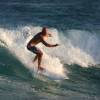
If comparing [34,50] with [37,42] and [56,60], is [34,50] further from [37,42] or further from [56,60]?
[56,60]

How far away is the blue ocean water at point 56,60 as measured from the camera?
18.0 m

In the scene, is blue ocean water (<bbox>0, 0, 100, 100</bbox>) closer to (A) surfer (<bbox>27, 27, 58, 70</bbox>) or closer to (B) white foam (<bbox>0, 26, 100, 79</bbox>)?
(B) white foam (<bbox>0, 26, 100, 79</bbox>)

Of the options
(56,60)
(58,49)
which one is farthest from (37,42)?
(58,49)

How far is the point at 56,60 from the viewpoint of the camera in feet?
67.2

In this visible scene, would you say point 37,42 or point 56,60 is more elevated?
point 37,42

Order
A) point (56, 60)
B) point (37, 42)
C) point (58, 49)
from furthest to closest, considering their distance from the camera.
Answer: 1. point (58, 49)
2. point (56, 60)
3. point (37, 42)

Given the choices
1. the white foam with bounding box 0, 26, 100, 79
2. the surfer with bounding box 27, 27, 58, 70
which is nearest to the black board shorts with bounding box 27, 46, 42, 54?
the surfer with bounding box 27, 27, 58, 70

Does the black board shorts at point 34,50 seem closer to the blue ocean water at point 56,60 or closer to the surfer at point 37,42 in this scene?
the surfer at point 37,42

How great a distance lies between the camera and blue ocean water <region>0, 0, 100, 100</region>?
18.0m

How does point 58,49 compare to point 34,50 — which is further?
point 58,49

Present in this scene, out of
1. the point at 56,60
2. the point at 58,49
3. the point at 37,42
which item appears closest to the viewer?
the point at 37,42

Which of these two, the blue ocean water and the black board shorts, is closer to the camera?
the blue ocean water

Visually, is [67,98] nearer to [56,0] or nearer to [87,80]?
[87,80]

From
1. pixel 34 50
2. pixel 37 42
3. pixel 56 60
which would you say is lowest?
pixel 56 60
